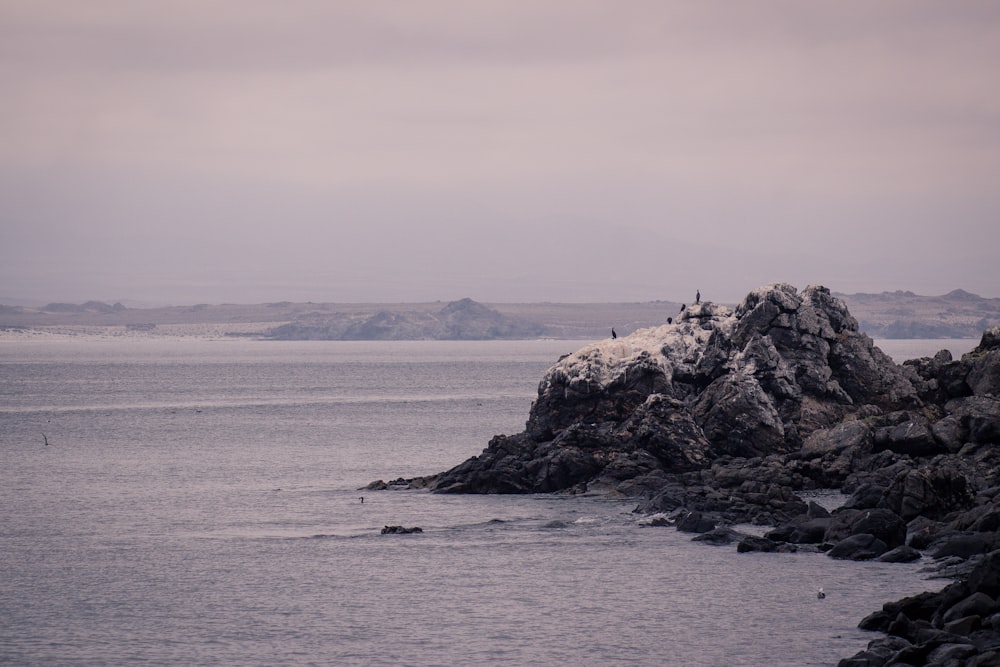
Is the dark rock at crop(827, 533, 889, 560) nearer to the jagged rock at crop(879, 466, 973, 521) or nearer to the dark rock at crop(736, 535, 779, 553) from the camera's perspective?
the dark rock at crop(736, 535, 779, 553)

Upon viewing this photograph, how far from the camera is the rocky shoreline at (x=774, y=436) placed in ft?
139

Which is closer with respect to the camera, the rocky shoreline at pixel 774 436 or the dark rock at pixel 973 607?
the dark rock at pixel 973 607

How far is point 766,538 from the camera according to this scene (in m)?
41.4

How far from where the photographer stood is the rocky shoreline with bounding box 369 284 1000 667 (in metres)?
42.3

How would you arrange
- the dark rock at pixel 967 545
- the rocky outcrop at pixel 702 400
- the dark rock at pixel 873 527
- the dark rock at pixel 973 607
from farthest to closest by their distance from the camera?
the rocky outcrop at pixel 702 400
the dark rock at pixel 873 527
the dark rock at pixel 967 545
the dark rock at pixel 973 607

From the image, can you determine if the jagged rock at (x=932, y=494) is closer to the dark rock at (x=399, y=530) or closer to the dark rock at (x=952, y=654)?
the dark rock at (x=399, y=530)

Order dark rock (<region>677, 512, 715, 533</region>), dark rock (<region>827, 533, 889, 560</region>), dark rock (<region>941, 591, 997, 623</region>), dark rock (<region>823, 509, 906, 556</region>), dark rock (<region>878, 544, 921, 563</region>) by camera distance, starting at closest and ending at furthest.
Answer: dark rock (<region>941, 591, 997, 623</region>) → dark rock (<region>878, 544, 921, 563</region>) → dark rock (<region>827, 533, 889, 560</region>) → dark rock (<region>823, 509, 906, 556</region>) → dark rock (<region>677, 512, 715, 533</region>)

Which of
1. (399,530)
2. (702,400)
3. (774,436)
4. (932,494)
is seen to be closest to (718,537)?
(932,494)

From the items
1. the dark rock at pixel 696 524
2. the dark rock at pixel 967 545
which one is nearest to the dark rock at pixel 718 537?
the dark rock at pixel 696 524

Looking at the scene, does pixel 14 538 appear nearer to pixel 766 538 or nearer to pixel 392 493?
pixel 392 493

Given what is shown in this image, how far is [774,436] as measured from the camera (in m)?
56.9

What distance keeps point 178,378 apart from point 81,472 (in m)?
116

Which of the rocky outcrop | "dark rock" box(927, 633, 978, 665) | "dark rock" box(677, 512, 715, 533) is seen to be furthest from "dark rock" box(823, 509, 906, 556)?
"dark rock" box(927, 633, 978, 665)

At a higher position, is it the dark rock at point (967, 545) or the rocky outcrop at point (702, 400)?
the rocky outcrop at point (702, 400)
